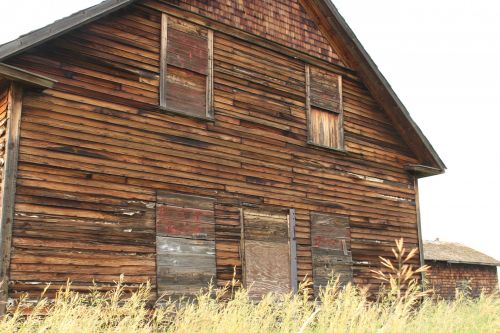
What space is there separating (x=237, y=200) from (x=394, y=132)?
5.73 m

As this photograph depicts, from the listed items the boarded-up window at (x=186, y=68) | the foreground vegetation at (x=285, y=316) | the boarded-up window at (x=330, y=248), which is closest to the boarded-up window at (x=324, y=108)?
the boarded-up window at (x=330, y=248)

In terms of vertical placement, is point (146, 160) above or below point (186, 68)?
below

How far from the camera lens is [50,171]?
9391 mm

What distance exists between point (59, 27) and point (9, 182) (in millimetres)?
2545

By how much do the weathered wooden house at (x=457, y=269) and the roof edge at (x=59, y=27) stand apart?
22912mm

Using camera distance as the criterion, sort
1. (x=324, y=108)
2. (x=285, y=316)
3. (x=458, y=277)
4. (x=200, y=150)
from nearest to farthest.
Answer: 1. (x=285, y=316)
2. (x=200, y=150)
3. (x=324, y=108)
4. (x=458, y=277)

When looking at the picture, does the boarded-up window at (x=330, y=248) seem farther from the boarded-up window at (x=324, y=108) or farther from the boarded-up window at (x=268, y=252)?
the boarded-up window at (x=324, y=108)

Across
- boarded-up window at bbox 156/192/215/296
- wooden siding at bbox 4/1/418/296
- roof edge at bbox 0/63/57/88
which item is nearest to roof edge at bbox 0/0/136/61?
roof edge at bbox 0/63/57/88

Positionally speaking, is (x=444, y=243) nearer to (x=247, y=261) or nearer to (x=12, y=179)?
(x=247, y=261)

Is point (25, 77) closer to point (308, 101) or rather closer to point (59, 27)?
point (59, 27)

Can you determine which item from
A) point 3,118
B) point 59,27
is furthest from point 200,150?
point 3,118

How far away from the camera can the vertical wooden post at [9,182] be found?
857 cm

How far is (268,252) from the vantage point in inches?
471

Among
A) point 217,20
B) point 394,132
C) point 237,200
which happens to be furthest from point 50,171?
point 394,132
